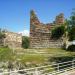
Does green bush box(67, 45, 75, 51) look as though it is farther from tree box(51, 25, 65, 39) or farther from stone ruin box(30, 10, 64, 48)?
tree box(51, 25, 65, 39)

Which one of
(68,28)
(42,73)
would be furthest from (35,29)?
(42,73)

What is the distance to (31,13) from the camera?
50125 mm

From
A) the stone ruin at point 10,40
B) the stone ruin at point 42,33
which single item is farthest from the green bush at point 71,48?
the stone ruin at point 10,40

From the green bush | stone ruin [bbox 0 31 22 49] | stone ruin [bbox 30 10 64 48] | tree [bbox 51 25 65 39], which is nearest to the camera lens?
the green bush

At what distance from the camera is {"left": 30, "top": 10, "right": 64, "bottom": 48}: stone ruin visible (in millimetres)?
49594

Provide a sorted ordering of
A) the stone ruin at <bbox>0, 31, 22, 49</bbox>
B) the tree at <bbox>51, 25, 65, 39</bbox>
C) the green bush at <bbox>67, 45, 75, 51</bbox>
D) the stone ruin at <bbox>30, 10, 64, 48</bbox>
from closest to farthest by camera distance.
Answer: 1. the green bush at <bbox>67, 45, 75, 51</bbox>
2. the tree at <bbox>51, 25, 65, 39</bbox>
3. the stone ruin at <bbox>30, 10, 64, 48</bbox>
4. the stone ruin at <bbox>0, 31, 22, 49</bbox>

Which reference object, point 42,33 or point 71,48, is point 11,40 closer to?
point 42,33

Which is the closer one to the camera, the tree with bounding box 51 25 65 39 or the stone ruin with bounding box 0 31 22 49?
the tree with bounding box 51 25 65 39

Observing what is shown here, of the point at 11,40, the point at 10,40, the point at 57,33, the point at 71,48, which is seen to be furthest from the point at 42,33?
the point at 71,48

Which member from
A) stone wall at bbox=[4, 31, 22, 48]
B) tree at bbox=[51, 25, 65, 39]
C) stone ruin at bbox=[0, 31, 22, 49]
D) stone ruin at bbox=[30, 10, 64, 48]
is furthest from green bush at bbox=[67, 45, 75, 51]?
stone wall at bbox=[4, 31, 22, 48]

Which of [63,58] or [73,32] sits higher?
[73,32]

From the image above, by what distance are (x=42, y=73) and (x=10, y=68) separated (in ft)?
20.3

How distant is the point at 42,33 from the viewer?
164ft

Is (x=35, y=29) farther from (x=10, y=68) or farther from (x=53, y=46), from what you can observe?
(x=10, y=68)
